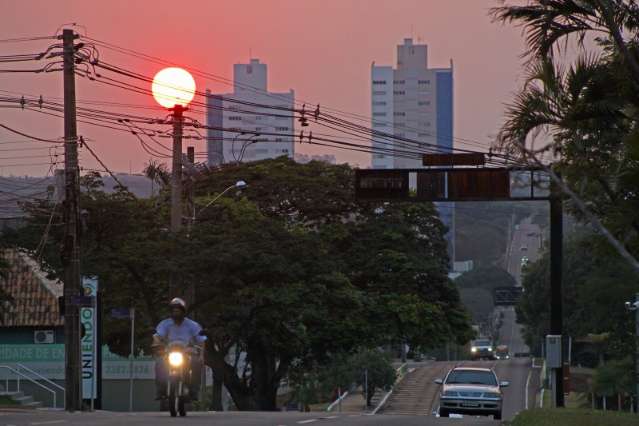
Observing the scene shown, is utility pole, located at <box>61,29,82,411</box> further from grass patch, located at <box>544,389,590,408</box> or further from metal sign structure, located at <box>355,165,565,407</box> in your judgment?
grass patch, located at <box>544,389,590,408</box>

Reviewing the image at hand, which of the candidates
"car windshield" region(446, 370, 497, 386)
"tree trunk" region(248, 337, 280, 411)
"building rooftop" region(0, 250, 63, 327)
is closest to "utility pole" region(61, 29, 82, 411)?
"car windshield" region(446, 370, 497, 386)

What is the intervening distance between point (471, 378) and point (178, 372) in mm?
16499

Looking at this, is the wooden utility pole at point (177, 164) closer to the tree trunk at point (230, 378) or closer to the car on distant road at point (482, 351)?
the tree trunk at point (230, 378)

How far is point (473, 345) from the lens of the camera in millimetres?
125750

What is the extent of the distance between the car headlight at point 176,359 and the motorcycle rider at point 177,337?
5.8 inches

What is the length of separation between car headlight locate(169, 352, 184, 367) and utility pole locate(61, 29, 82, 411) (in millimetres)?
9543

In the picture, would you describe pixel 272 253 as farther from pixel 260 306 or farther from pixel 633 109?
pixel 633 109

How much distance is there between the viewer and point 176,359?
2070 centimetres

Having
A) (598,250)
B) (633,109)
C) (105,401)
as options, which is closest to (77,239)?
(598,250)

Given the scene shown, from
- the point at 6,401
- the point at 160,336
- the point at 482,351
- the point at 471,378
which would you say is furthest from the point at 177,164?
the point at 482,351

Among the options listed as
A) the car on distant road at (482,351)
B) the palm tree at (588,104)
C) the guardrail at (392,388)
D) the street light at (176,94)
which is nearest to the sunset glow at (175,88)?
the street light at (176,94)

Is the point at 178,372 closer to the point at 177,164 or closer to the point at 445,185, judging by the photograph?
the point at 177,164

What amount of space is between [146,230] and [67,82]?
1939 cm

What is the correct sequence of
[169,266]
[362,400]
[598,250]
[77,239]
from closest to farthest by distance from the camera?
[598,250] → [77,239] → [169,266] → [362,400]
